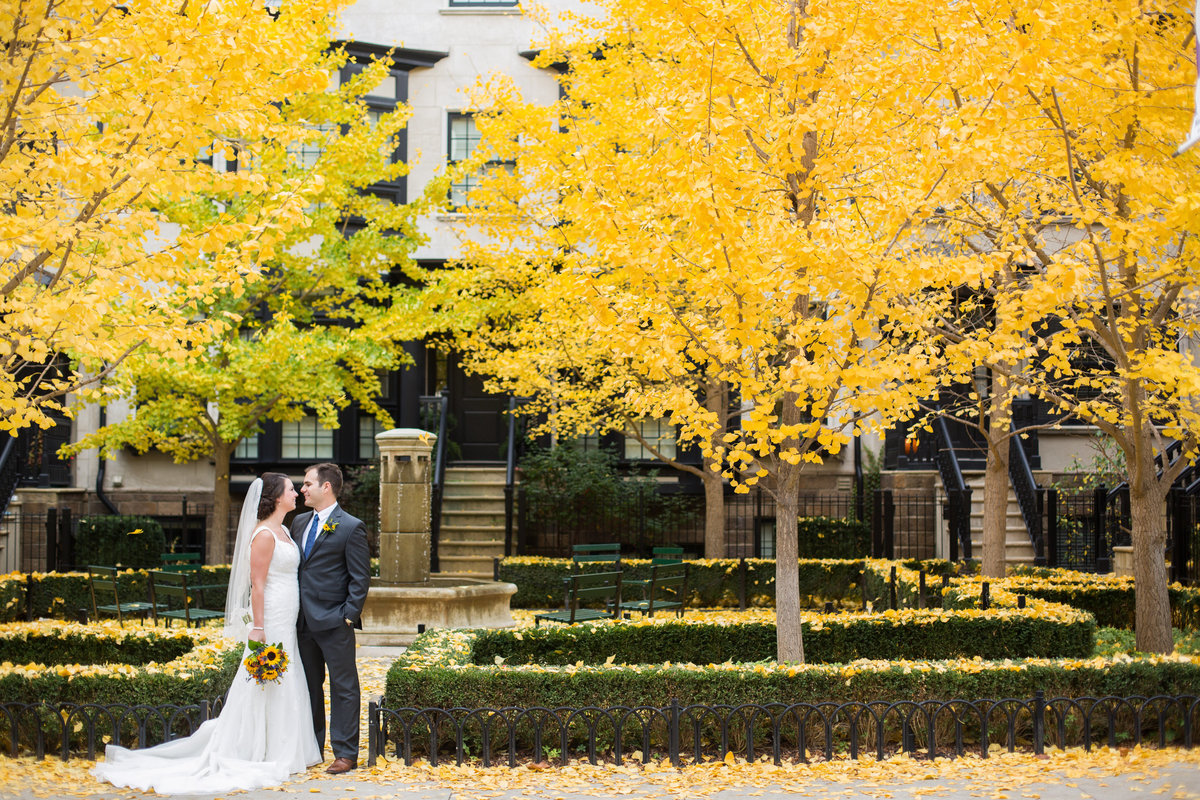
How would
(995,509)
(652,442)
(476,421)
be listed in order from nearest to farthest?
(995,509) → (652,442) → (476,421)

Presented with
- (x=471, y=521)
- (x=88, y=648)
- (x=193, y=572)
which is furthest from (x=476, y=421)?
(x=88, y=648)

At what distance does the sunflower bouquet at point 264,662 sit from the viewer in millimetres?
6457

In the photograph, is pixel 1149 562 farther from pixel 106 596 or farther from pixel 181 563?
pixel 106 596

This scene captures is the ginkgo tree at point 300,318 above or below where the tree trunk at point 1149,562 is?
above

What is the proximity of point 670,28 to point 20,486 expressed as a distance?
597 inches

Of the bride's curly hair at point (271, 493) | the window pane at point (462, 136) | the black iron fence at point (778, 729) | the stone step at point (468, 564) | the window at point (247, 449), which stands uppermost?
the window pane at point (462, 136)

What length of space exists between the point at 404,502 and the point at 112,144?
19.9ft

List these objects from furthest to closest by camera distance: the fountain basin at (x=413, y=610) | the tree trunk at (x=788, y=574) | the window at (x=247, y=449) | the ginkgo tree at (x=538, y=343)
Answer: the window at (x=247, y=449) < the ginkgo tree at (x=538, y=343) < the fountain basin at (x=413, y=610) < the tree trunk at (x=788, y=574)

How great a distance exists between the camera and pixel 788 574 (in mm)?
8188

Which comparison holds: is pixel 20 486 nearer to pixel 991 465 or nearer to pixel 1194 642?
pixel 991 465

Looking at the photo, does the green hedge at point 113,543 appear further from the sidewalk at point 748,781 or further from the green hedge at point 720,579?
the sidewalk at point 748,781

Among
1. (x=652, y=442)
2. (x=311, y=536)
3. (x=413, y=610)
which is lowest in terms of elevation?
(x=413, y=610)

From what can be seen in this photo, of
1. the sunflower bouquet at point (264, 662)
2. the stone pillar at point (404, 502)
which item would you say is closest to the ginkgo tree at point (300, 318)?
the stone pillar at point (404, 502)

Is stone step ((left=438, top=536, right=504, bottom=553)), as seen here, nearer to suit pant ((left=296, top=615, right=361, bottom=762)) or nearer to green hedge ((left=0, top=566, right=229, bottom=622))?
green hedge ((left=0, top=566, right=229, bottom=622))
